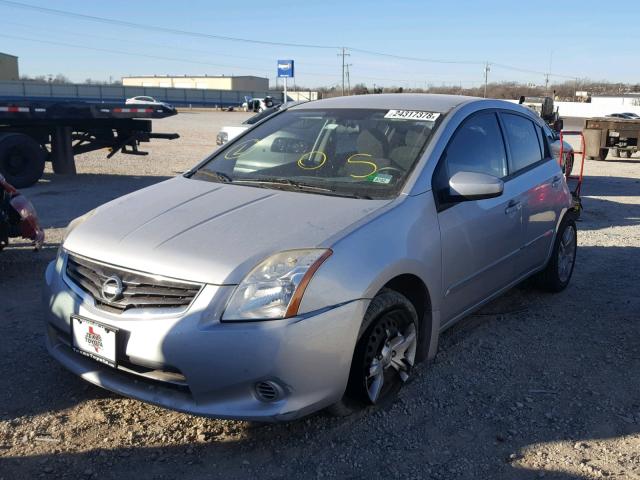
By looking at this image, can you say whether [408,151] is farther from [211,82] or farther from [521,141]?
[211,82]

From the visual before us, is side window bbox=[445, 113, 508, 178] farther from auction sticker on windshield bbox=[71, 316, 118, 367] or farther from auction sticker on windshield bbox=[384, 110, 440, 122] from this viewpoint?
auction sticker on windshield bbox=[71, 316, 118, 367]

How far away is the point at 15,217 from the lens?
5.27m

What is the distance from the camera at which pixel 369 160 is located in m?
3.79


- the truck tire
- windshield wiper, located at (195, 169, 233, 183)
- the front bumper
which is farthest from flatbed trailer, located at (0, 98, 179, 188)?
the front bumper

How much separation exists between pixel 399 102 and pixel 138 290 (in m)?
2.36

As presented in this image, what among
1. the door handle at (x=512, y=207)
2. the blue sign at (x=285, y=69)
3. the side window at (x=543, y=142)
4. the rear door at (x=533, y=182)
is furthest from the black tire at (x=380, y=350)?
the blue sign at (x=285, y=69)

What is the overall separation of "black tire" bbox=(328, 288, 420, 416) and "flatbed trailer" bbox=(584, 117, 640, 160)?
57.4 feet

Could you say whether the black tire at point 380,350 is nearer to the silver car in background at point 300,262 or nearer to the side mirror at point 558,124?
the silver car in background at point 300,262

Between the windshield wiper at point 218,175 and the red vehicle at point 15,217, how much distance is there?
194 cm

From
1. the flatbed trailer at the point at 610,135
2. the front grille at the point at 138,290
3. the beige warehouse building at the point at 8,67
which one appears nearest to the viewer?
the front grille at the point at 138,290

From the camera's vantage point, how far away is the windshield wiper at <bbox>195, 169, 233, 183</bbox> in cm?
399

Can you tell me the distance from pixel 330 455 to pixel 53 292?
1.65 metres

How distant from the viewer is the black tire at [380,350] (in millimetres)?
3000

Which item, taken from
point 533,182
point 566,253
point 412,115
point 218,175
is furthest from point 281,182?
point 566,253
